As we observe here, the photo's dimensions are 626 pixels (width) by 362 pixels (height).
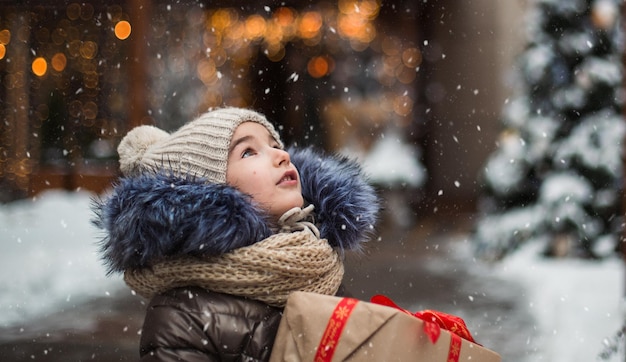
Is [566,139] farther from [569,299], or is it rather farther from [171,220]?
[171,220]

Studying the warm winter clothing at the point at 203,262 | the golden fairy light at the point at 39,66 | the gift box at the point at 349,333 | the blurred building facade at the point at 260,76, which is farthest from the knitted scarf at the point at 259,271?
the golden fairy light at the point at 39,66

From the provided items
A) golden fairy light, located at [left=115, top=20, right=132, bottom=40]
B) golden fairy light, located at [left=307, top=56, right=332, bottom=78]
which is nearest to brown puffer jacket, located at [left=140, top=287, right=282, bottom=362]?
golden fairy light, located at [left=115, top=20, right=132, bottom=40]

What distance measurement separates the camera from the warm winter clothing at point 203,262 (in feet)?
6.02

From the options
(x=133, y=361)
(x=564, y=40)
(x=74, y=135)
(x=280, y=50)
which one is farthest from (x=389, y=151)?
(x=133, y=361)

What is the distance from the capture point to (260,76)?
24.6 feet

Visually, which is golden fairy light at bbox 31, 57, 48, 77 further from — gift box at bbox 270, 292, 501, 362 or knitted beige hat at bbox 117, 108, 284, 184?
gift box at bbox 270, 292, 501, 362

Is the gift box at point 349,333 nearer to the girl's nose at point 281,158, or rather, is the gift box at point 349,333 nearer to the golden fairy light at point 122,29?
the girl's nose at point 281,158

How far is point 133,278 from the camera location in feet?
6.57

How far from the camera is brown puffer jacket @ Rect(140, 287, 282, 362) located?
180cm

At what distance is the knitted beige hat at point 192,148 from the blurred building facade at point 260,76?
8.33 ft

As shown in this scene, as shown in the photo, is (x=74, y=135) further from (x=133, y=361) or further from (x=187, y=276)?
(x=187, y=276)

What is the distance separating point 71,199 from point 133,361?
240cm

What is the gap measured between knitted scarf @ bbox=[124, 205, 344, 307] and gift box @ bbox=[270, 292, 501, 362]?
→ 0.12 metres

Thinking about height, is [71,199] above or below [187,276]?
below
